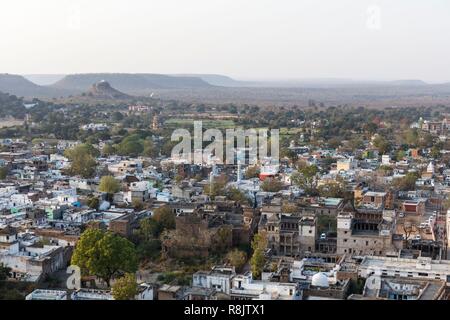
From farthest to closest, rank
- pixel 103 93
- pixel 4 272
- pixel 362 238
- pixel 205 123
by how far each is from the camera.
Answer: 1. pixel 103 93
2. pixel 205 123
3. pixel 362 238
4. pixel 4 272

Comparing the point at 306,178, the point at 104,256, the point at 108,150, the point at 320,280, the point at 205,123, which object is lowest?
the point at 205,123

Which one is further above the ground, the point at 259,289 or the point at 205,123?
the point at 259,289

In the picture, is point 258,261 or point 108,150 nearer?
point 258,261

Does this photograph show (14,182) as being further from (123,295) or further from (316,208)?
(123,295)

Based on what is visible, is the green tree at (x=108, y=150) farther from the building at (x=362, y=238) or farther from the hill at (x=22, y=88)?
the hill at (x=22, y=88)

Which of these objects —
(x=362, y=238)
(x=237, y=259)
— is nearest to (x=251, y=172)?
(x=362, y=238)

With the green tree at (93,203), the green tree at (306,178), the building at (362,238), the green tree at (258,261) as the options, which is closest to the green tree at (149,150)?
the green tree at (306,178)

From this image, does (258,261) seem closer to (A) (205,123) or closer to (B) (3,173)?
(B) (3,173)
